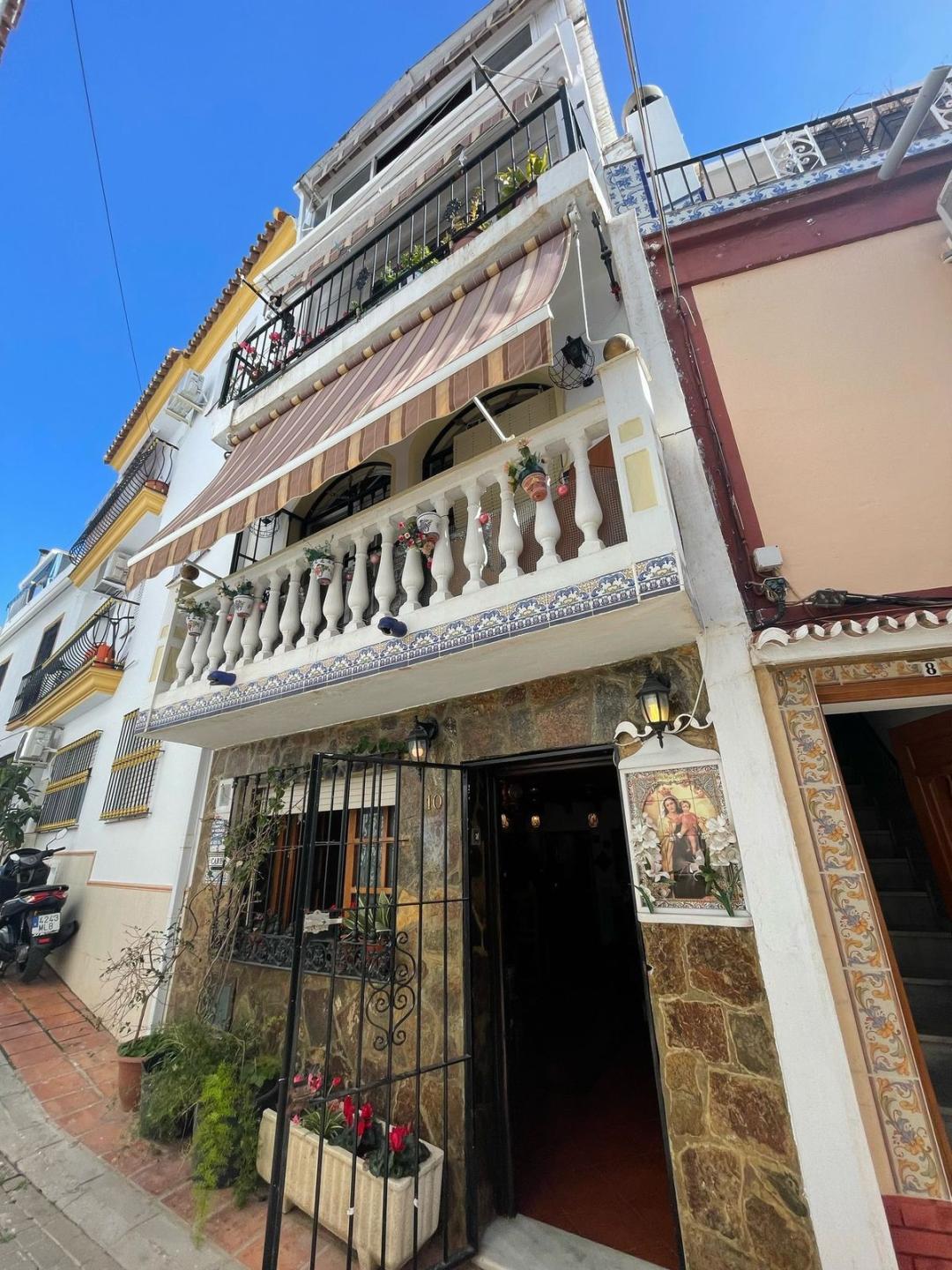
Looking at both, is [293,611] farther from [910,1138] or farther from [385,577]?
[910,1138]

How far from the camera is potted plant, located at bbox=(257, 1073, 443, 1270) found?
9.09 feet

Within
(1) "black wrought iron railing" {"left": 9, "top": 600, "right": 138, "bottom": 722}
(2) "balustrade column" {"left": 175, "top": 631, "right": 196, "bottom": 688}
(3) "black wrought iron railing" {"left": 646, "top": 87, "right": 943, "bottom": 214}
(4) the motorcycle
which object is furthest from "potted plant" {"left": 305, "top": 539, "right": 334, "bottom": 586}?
(4) the motorcycle

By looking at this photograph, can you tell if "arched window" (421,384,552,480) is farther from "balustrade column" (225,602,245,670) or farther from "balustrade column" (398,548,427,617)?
"balustrade column" (225,602,245,670)

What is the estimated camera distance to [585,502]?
3000mm

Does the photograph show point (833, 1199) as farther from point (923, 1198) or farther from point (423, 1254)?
point (423, 1254)

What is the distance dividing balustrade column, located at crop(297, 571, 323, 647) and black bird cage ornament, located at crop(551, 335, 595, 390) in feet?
9.15

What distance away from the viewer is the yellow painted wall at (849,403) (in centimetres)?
283

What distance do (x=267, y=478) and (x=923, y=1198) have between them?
5036 mm

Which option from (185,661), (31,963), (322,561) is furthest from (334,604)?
(31,963)

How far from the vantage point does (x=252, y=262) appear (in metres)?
9.05

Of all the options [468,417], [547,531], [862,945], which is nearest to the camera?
[862,945]

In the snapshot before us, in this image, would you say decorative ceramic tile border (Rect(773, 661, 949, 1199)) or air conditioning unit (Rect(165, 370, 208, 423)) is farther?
air conditioning unit (Rect(165, 370, 208, 423))

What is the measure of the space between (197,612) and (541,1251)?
5354mm

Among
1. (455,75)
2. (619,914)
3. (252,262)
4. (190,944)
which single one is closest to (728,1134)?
(190,944)
